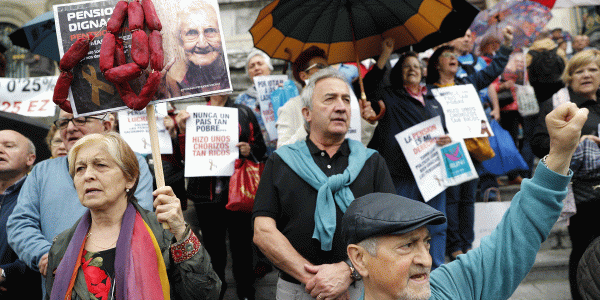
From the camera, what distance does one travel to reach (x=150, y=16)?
238 centimetres

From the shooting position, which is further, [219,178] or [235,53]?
[235,53]

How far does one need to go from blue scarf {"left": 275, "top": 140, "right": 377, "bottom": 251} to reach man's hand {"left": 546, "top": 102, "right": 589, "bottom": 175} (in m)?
1.22

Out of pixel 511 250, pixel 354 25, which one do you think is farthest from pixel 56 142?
pixel 511 250

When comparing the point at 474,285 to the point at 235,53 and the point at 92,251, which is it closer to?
the point at 92,251

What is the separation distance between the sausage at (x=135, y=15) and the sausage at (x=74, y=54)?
244 millimetres

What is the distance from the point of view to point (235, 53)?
7.89m

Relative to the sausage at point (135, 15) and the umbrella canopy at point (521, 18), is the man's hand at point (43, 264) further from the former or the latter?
the umbrella canopy at point (521, 18)

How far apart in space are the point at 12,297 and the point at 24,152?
1135mm

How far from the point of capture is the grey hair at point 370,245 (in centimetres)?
191

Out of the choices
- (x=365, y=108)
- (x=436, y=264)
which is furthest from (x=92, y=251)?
(x=436, y=264)

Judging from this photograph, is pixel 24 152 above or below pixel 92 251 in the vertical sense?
above

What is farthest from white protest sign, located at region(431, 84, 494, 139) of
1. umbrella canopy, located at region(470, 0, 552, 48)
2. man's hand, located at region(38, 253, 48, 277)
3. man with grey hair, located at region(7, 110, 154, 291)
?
man's hand, located at region(38, 253, 48, 277)

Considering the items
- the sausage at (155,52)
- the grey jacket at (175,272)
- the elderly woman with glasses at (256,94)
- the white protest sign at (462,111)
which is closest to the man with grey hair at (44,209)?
the grey jacket at (175,272)

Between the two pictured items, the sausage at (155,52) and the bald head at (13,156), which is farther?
the bald head at (13,156)
